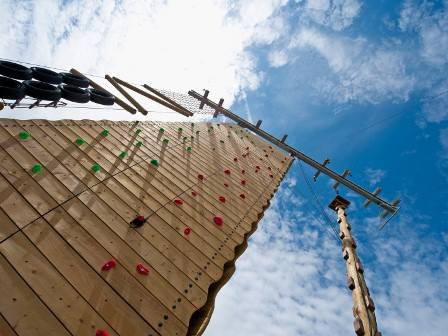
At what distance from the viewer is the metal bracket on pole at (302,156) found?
1505 centimetres

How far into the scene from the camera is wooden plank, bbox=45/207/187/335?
10.8ft

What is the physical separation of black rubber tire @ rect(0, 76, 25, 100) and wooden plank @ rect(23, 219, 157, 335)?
9.11 ft

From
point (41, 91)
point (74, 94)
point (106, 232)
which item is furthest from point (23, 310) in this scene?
point (74, 94)

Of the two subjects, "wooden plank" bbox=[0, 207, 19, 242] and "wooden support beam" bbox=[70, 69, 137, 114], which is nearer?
"wooden plank" bbox=[0, 207, 19, 242]

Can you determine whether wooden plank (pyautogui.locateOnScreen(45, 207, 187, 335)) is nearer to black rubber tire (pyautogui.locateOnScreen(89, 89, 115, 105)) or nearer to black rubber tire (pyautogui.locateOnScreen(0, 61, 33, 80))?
black rubber tire (pyautogui.locateOnScreen(0, 61, 33, 80))

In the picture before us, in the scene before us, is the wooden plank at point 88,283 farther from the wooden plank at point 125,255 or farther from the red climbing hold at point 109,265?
the wooden plank at point 125,255

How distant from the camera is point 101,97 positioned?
7184 mm

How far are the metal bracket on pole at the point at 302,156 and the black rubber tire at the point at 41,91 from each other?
1147 cm

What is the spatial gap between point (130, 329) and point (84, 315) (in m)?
0.45

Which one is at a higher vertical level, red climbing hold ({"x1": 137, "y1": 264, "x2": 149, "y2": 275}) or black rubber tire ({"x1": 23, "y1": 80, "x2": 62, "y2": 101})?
black rubber tire ({"x1": 23, "y1": 80, "x2": 62, "y2": 101})

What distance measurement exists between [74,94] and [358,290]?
21.3 ft

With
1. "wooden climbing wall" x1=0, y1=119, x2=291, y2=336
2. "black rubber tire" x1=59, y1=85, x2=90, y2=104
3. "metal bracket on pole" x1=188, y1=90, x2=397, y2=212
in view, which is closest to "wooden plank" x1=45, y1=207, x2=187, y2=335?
"wooden climbing wall" x1=0, y1=119, x2=291, y2=336

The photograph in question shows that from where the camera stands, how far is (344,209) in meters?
10.2

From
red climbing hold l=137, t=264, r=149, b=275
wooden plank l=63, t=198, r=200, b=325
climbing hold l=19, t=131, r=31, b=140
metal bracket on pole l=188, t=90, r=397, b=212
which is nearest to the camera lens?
wooden plank l=63, t=198, r=200, b=325
